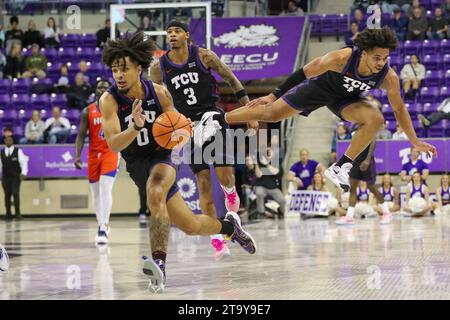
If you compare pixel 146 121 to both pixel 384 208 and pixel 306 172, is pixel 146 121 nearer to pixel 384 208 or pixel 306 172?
pixel 384 208

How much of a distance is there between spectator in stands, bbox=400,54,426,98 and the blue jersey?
14.1 metres

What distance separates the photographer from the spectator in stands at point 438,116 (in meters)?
19.3

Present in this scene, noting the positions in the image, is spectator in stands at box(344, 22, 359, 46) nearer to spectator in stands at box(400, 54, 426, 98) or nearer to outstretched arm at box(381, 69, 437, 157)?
spectator in stands at box(400, 54, 426, 98)

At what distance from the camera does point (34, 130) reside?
20.3 m

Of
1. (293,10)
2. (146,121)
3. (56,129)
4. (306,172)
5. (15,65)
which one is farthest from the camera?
(293,10)

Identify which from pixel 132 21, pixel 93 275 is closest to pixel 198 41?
pixel 132 21

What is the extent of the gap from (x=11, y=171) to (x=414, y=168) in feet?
28.7

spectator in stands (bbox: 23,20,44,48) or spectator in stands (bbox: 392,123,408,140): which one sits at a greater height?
spectator in stands (bbox: 23,20,44,48)

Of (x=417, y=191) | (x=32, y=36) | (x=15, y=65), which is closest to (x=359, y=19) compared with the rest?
(x=417, y=191)

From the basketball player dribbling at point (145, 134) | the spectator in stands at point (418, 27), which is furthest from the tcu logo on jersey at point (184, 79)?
the spectator in stands at point (418, 27)

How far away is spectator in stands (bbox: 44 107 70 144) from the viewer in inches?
795

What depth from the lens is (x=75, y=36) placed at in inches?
951

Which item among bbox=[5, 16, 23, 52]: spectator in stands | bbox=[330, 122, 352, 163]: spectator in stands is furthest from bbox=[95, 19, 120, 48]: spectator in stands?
bbox=[330, 122, 352, 163]: spectator in stands

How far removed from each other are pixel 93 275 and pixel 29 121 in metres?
13.3
